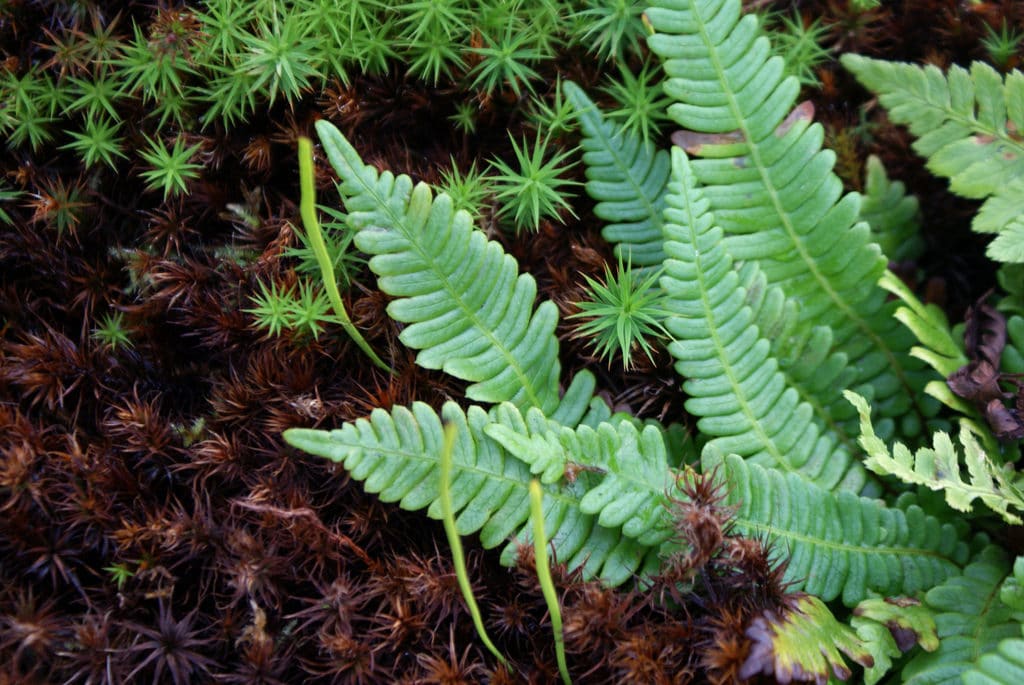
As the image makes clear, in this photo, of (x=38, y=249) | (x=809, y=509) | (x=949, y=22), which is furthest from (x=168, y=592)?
(x=949, y=22)

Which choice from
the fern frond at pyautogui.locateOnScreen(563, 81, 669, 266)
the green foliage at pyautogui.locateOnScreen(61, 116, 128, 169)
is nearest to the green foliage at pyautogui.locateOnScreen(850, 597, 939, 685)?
the fern frond at pyautogui.locateOnScreen(563, 81, 669, 266)

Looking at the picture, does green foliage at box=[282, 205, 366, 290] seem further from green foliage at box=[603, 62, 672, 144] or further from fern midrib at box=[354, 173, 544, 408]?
green foliage at box=[603, 62, 672, 144]

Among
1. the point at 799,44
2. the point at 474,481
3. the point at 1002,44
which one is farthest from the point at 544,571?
the point at 1002,44

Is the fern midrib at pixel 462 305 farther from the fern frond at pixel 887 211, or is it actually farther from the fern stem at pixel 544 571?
the fern frond at pixel 887 211

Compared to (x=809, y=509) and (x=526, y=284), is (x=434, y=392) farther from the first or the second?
(x=809, y=509)

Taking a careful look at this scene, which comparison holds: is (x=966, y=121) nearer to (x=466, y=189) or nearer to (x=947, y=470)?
(x=947, y=470)
